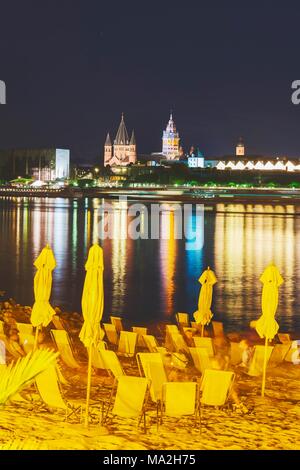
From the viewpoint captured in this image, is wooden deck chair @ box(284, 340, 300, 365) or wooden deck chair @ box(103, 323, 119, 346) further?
wooden deck chair @ box(103, 323, 119, 346)

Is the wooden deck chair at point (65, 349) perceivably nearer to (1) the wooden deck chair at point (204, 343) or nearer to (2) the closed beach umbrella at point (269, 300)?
(1) the wooden deck chair at point (204, 343)

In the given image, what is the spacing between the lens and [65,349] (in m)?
5.93

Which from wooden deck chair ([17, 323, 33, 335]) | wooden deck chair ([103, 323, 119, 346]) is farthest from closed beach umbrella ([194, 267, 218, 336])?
wooden deck chair ([17, 323, 33, 335])

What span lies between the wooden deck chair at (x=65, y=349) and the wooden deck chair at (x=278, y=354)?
1496 millimetres

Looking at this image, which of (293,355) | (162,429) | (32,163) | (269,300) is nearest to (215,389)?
(162,429)

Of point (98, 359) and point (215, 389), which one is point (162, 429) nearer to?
point (215, 389)

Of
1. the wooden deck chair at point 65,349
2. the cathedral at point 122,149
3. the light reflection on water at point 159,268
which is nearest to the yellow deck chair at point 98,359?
the wooden deck chair at point 65,349

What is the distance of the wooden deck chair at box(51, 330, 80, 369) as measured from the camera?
19.4ft

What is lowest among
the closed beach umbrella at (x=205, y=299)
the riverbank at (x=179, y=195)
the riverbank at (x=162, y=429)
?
the riverbank at (x=162, y=429)

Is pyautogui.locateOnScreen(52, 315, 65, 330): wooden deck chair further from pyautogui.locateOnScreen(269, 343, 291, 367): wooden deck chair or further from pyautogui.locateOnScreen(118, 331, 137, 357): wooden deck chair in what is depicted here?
pyautogui.locateOnScreen(269, 343, 291, 367): wooden deck chair

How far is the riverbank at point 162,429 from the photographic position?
4.26 m

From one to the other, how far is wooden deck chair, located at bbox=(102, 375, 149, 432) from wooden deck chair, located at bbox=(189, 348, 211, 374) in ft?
3.86

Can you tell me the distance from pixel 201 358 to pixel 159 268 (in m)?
10.1

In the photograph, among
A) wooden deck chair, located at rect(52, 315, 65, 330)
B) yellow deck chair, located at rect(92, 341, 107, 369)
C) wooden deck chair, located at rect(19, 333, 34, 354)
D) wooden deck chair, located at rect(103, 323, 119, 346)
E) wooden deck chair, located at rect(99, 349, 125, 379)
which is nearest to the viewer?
wooden deck chair, located at rect(99, 349, 125, 379)
